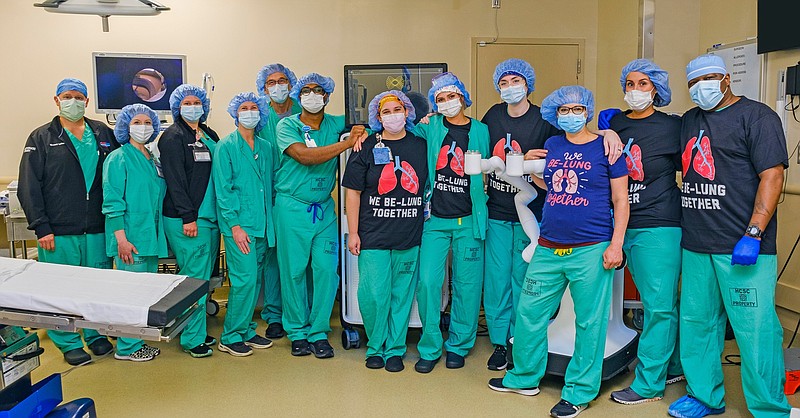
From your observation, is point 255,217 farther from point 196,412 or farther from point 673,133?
point 673,133

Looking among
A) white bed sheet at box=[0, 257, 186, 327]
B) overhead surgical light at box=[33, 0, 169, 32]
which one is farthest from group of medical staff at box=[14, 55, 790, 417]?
white bed sheet at box=[0, 257, 186, 327]

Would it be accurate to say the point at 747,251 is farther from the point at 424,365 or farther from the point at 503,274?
the point at 424,365

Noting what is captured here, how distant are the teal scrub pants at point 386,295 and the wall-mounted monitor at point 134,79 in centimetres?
Result: 239

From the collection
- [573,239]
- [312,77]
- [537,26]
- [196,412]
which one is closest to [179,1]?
[312,77]

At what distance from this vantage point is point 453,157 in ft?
11.4

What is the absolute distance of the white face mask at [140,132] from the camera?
3590 millimetres

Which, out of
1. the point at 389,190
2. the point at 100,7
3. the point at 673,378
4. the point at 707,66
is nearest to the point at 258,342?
the point at 389,190

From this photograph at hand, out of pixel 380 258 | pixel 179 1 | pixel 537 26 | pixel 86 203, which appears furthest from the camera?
pixel 537 26

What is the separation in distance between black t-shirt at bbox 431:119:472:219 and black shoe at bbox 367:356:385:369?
0.80 metres

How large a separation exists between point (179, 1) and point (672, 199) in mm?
3849

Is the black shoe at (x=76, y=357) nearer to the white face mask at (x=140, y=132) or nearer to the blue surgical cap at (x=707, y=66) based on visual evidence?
the white face mask at (x=140, y=132)

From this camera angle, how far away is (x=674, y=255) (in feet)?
9.88

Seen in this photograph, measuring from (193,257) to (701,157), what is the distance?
250 centimetres

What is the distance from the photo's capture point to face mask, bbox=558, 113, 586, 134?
295 centimetres
